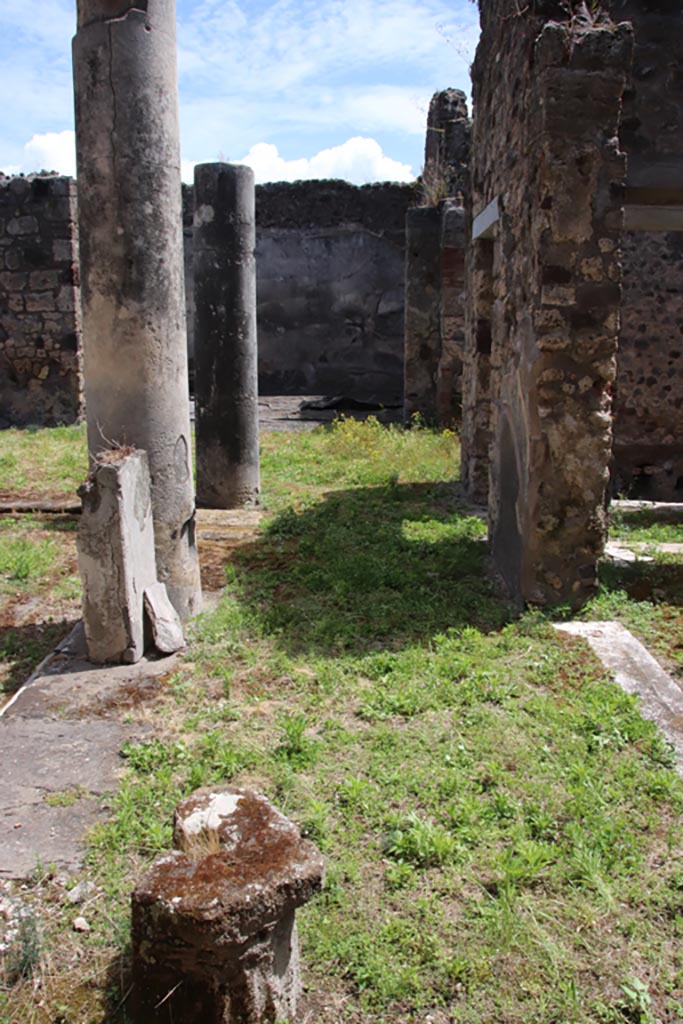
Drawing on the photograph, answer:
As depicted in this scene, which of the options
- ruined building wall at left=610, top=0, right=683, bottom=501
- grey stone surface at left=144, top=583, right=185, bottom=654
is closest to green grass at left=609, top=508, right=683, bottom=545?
ruined building wall at left=610, top=0, right=683, bottom=501

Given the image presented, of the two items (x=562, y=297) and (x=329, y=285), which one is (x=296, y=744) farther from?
(x=329, y=285)

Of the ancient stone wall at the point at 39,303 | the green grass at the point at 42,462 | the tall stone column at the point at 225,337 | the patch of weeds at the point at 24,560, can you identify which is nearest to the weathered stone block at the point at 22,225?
the ancient stone wall at the point at 39,303

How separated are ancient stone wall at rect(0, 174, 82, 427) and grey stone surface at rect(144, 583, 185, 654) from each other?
8.67 m

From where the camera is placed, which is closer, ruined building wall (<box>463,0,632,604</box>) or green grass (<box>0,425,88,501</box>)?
ruined building wall (<box>463,0,632,604</box>)

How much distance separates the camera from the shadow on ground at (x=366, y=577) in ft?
16.2

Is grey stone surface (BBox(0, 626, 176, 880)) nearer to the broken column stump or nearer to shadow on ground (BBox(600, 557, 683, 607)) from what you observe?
the broken column stump

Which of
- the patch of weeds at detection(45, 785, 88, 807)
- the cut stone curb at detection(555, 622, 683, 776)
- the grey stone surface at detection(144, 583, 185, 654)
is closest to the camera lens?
the patch of weeds at detection(45, 785, 88, 807)

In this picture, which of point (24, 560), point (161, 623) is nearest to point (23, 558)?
point (24, 560)

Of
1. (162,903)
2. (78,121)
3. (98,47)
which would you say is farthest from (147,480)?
(162,903)

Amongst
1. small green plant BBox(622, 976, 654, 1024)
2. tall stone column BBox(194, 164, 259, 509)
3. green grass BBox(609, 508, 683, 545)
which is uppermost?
tall stone column BBox(194, 164, 259, 509)

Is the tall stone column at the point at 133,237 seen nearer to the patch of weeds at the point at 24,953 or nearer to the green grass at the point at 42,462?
the patch of weeds at the point at 24,953

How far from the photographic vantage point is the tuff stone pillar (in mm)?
12336

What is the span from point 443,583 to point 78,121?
11.3ft

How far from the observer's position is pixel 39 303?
41.0 feet
